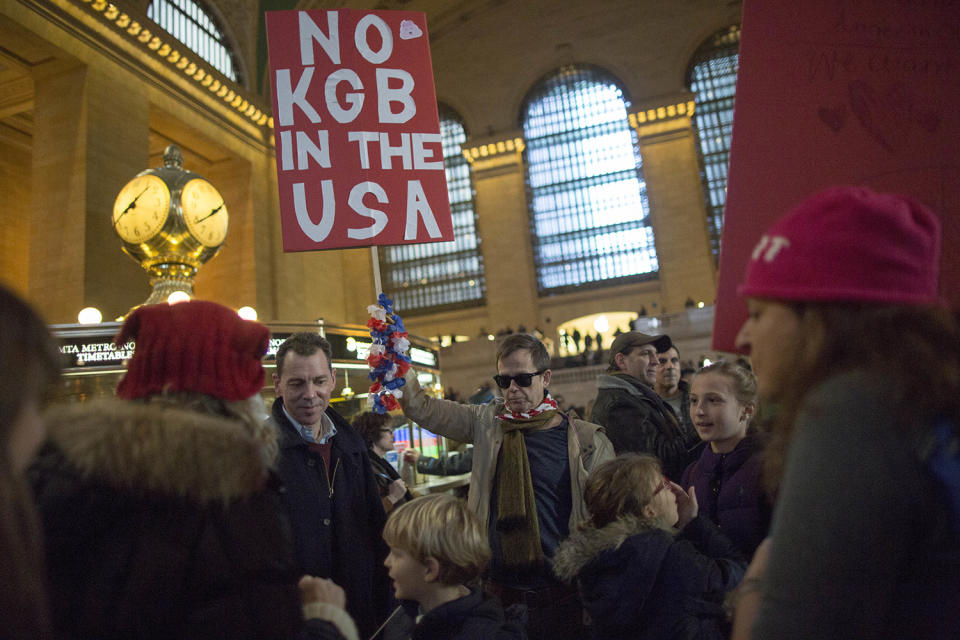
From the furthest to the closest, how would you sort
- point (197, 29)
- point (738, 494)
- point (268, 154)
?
point (268, 154) → point (197, 29) → point (738, 494)

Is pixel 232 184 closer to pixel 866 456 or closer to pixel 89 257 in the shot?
pixel 89 257

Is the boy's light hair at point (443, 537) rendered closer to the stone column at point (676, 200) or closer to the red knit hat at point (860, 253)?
the red knit hat at point (860, 253)

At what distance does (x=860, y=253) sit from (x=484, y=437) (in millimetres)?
2162

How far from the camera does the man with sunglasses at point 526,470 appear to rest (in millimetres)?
2613

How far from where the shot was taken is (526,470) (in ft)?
9.00

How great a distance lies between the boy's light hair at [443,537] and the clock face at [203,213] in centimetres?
530

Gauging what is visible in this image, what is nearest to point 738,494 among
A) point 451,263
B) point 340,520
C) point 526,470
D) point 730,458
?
point 730,458

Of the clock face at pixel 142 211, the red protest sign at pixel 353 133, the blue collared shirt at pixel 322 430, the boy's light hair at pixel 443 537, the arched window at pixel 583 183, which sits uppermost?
the arched window at pixel 583 183

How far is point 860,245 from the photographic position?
89cm

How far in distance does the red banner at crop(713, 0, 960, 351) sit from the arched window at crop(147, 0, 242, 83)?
51.0 feet

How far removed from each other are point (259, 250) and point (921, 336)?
56.2 ft

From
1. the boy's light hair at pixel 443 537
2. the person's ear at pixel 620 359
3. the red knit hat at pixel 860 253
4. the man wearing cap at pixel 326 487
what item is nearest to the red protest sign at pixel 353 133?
the man wearing cap at pixel 326 487

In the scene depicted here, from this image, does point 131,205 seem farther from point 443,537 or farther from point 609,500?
point 609,500

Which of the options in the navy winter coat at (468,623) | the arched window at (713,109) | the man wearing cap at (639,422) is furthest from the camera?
the arched window at (713,109)
